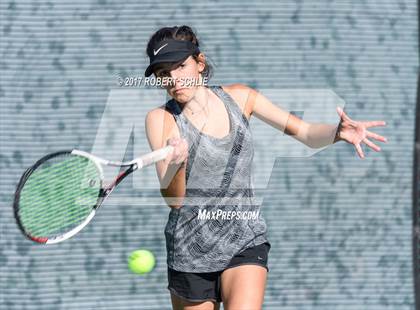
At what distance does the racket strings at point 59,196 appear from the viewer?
154 inches

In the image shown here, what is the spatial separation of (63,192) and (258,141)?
133cm

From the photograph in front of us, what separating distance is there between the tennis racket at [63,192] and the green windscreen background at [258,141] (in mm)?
668

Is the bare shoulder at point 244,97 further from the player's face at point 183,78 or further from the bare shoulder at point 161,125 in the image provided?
the bare shoulder at point 161,125

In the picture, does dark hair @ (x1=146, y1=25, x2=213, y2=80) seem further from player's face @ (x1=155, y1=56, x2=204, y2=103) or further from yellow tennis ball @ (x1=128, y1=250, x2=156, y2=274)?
yellow tennis ball @ (x1=128, y1=250, x2=156, y2=274)

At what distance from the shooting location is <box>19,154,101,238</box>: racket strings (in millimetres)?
3904

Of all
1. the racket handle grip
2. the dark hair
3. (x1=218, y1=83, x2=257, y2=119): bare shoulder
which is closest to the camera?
the racket handle grip

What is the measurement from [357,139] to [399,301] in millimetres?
2338

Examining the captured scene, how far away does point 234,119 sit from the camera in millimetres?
3707

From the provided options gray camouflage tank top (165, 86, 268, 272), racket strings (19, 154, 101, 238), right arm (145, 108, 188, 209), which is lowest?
racket strings (19, 154, 101, 238)

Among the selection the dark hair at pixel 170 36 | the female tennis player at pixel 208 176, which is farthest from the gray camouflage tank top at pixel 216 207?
the dark hair at pixel 170 36

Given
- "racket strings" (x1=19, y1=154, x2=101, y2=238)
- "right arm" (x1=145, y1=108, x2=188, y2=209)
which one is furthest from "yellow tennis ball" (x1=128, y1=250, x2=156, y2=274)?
"right arm" (x1=145, y1=108, x2=188, y2=209)

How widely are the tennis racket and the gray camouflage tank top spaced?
0.89 feet

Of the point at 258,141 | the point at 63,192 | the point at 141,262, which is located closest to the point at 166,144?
the point at 141,262

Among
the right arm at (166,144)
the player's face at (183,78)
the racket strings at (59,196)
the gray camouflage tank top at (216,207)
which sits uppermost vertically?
the player's face at (183,78)
